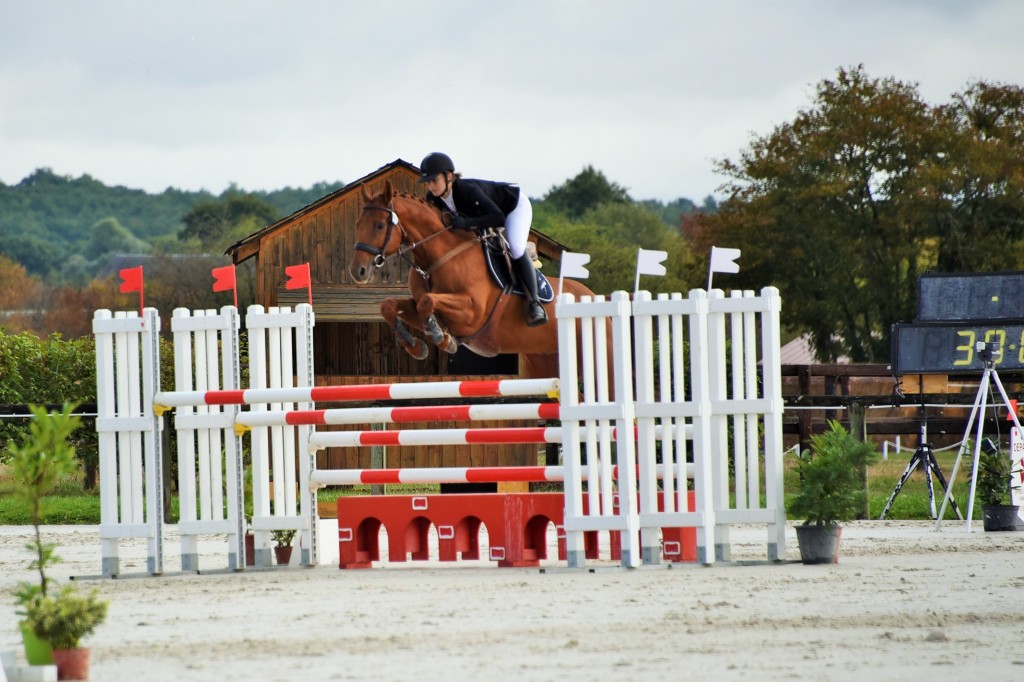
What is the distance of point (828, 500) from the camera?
7.39 meters

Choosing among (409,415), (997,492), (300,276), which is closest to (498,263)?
(409,415)

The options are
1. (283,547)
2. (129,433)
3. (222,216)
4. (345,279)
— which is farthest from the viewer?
(222,216)

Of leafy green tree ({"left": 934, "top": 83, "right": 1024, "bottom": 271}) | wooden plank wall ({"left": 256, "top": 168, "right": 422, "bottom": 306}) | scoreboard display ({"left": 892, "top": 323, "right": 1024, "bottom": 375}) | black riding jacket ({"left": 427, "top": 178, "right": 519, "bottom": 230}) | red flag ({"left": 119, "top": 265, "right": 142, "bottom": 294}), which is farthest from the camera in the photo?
leafy green tree ({"left": 934, "top": 83, "right": 1024, "bottom": 271})

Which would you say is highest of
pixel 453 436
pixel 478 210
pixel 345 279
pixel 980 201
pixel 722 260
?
pixel 980 201

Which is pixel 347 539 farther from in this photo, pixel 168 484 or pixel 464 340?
pixel 168 484

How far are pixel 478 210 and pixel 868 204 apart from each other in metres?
18.8

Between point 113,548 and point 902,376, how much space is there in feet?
20.8

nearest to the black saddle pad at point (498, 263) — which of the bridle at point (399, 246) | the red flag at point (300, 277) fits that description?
the bridle at point (399, 246)

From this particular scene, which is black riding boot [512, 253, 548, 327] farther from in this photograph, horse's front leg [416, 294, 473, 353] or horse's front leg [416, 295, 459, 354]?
horse's front leg [416, 295, 459, 354]

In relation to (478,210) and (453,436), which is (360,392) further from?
(478,210)

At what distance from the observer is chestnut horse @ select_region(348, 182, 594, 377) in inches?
292

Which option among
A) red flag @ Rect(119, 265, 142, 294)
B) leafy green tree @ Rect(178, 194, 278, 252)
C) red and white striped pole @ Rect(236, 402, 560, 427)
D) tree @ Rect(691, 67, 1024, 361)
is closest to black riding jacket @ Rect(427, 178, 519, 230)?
red and white striped pole @ Rect(236, 402, 560, 427)

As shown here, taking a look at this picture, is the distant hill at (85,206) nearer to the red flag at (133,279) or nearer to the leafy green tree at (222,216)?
the leafy green tree at (222,216)

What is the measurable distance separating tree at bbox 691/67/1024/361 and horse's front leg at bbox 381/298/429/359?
703 inches
